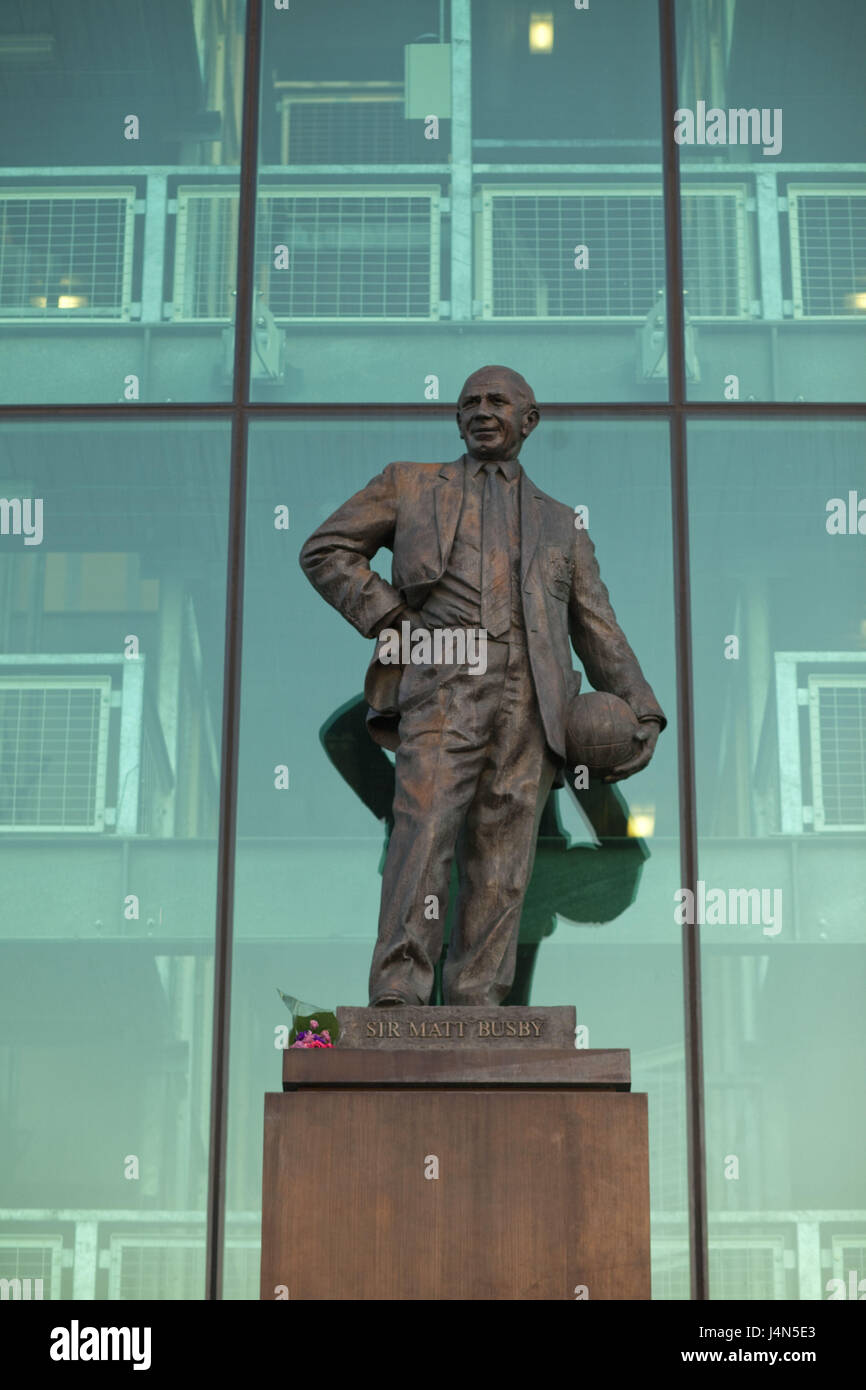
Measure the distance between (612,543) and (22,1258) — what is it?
3788 millimetres

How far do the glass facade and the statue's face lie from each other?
1.45 m

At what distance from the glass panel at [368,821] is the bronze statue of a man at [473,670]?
103 centimetres

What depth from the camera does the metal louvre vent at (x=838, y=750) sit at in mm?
8961

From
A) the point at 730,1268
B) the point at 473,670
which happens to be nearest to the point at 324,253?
the point at 473,670

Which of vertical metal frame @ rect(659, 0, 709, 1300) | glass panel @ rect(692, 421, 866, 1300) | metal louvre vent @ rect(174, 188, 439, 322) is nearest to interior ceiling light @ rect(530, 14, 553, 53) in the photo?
vertical metal frame @ rect(659, 0, 709, 1300)

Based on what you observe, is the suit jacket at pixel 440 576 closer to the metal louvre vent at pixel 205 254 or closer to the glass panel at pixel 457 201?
the glass panel at pixel 457 201

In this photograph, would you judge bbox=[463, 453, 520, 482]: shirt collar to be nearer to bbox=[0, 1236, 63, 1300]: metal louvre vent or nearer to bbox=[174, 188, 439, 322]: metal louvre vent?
bbox=[174, 188, 439, 322]: metal louvre vent

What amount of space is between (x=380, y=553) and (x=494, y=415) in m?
1.52

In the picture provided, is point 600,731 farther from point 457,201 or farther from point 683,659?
point 457,201

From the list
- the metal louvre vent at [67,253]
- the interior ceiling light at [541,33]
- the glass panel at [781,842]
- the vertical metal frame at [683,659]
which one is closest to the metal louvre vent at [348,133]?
the interior ceiling light at [541,33]

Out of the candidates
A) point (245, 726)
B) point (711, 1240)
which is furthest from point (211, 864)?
point (711, 1240)

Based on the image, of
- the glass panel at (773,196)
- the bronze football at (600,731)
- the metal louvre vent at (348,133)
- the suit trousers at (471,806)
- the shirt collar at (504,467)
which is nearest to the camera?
the suit trousers at (471,806)

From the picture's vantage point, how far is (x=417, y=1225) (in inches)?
258

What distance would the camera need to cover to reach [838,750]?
9039 mm
